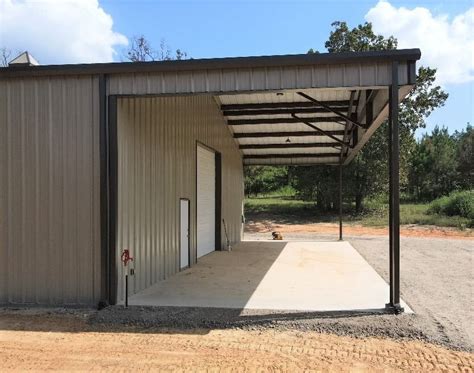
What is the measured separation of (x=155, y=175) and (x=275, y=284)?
3133mm

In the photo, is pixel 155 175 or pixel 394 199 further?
pixel 155 175

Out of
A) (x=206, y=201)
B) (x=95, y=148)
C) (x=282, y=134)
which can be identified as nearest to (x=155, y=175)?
(x=95, y=148)

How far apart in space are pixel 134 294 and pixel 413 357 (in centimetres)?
479

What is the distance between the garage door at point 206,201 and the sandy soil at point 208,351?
747 cm

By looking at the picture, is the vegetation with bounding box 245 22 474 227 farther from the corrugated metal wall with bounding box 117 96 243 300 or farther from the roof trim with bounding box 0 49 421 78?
the roof trim with bounding box 0 49 421 78

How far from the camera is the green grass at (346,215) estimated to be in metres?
29.0

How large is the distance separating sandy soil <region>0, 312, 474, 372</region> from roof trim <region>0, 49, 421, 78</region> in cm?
371

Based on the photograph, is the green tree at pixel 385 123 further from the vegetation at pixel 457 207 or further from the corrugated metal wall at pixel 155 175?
the corrugated metal wall at pixel 155 175

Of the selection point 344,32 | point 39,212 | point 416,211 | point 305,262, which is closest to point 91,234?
point 39,212

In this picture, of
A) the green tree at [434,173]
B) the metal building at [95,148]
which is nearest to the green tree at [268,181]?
the green tree at [434,173]

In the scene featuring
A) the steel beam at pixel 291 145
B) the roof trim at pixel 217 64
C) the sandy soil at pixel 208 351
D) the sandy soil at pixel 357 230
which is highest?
the roof trim at pixel 217 64

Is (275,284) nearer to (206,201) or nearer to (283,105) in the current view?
(206,201)

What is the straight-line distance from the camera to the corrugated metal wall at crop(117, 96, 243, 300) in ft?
26.5

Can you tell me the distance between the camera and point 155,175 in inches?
375
